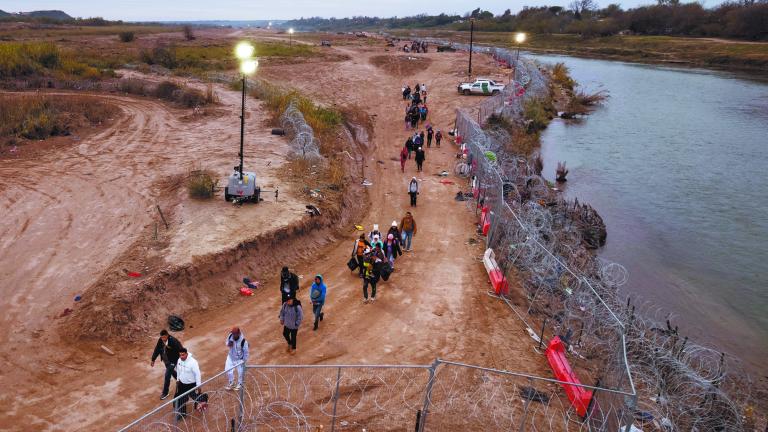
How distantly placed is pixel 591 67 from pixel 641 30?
151 ft

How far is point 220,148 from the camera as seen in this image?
24.9 metres

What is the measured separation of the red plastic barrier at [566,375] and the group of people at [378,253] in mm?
4466

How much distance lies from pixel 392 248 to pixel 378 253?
1.35 m

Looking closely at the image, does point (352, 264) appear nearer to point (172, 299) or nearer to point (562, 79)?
point (172, 299)

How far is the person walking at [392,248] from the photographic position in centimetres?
1527

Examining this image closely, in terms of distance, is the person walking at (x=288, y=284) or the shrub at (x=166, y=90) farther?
the shrub at (x=166, y=90)

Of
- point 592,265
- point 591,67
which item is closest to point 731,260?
point 592,265

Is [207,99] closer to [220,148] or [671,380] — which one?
[220,148]

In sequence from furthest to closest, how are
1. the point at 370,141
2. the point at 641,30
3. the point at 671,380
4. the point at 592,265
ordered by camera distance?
1. the point at 641,30
2. the point at 370,141
3. the point at 592,265
4. the point at 671,380

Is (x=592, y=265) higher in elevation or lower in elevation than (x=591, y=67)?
lower

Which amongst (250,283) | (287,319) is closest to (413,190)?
(250,283)

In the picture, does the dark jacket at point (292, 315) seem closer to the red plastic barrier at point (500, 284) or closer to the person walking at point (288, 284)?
the person walking at point (288, 284)

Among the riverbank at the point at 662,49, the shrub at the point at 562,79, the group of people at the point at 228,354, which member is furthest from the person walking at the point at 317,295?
the riverbank at the point at 662,49

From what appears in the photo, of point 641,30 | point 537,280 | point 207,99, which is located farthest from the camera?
point 641,30
